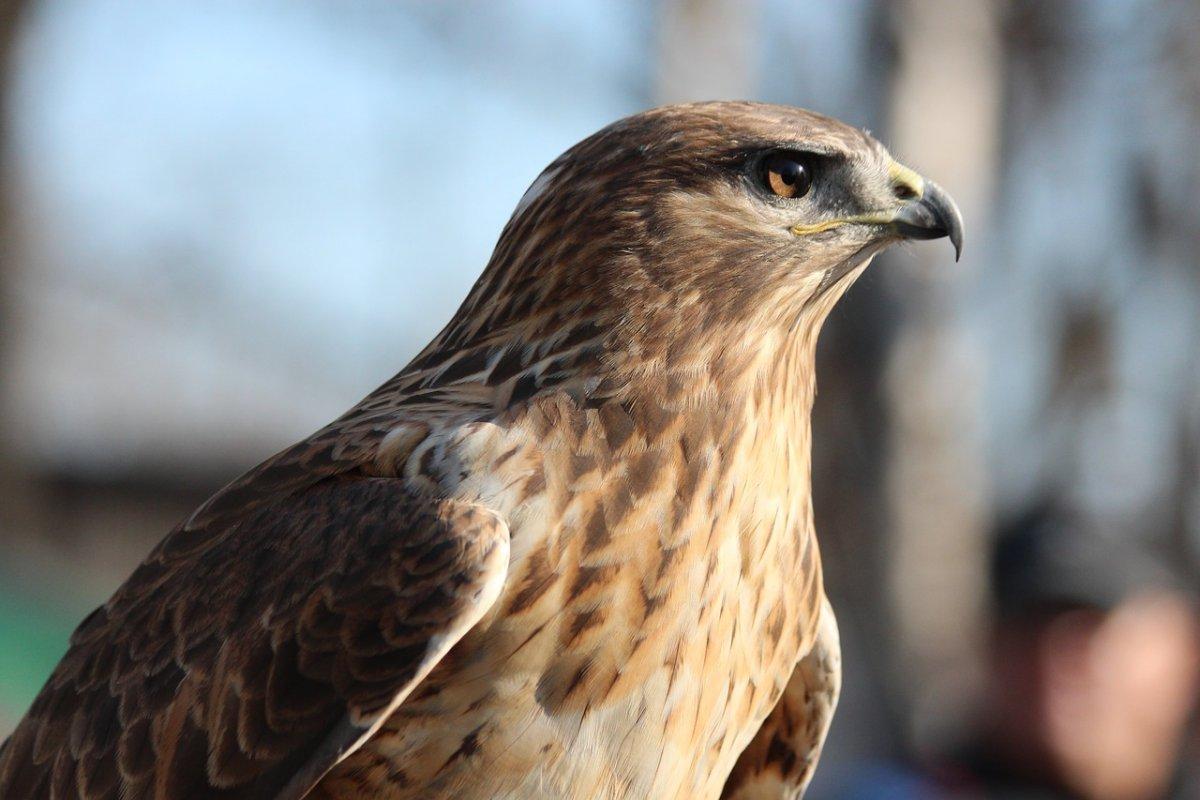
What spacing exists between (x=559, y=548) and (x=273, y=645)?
0.55 m

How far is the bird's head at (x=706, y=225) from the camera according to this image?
3053 mm

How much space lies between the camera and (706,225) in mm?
3111

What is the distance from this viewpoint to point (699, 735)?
284 centimetres

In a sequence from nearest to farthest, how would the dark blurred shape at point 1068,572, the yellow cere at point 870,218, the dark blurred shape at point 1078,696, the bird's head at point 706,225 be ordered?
the bird's head at point 706,225
the yellow cere at point 870,218
the dark blurred shape at point 1078,696
the dark blurred shape at point 1068,572

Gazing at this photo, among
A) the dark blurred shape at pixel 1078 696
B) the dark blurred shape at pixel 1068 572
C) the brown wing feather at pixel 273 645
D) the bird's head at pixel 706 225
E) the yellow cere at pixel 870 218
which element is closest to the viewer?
the brown wing feather at pixel 273 645

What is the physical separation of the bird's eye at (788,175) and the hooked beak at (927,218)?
0.21 m

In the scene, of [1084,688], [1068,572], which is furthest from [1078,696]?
[1068,572]

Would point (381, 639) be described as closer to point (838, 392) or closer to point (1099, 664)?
point (1099, 664)

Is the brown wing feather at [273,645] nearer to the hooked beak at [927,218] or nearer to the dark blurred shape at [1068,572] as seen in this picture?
the hooked beak at [927,218]

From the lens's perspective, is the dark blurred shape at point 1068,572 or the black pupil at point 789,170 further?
the dark blurred shape at point 1068,572

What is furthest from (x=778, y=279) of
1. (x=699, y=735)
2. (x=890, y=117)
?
(x=890, y=117)

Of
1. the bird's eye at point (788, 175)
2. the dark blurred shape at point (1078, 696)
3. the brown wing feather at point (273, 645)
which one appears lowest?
the dark blurred shape at point (1078, 696)

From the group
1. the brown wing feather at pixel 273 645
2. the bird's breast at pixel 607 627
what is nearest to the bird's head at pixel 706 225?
the bird's breast at pixel 607 627

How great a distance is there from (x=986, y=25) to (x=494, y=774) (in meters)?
7.96
